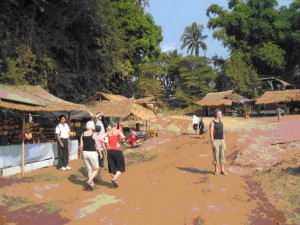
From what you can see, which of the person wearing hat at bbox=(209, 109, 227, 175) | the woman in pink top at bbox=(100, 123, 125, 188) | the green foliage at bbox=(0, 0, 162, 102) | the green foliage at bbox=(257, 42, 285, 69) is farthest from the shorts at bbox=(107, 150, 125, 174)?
the green foliage at bbox=(257, 42, 285, 69)

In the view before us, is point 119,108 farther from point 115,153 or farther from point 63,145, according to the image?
point 115,153

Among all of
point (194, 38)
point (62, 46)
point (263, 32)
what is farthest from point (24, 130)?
point (194, 38)

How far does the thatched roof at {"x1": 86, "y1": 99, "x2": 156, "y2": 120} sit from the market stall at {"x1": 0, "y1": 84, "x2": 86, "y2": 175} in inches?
241

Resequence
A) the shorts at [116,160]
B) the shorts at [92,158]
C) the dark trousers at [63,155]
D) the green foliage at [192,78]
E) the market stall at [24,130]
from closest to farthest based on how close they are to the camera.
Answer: the shorts at [92,158], the shorts at [116,160], the market stall at [24,130], the dark trousers at [63,155], the green foliage at [192,78]

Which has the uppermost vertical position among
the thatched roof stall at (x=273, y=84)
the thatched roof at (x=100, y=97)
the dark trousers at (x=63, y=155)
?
the thatched roof stall at (x=273, y=84)

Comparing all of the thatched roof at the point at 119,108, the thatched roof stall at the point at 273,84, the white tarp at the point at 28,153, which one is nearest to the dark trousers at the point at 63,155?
the white tarp at the point at 28,153

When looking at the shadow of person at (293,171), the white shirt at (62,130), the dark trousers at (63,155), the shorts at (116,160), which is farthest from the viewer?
the dark trousers at (63,155)

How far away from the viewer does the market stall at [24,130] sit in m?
11.6

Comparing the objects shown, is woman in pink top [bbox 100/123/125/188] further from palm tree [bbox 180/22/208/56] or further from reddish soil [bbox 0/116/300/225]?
palm tree [bbox 180/22/208/56]

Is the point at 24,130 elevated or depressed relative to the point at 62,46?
depressed

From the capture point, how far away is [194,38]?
6981 centimetres

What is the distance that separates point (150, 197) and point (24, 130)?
195 inches

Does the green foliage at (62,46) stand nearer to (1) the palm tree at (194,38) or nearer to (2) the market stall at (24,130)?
(2) the market stall at (24,130)

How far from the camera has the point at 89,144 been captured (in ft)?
31.4
